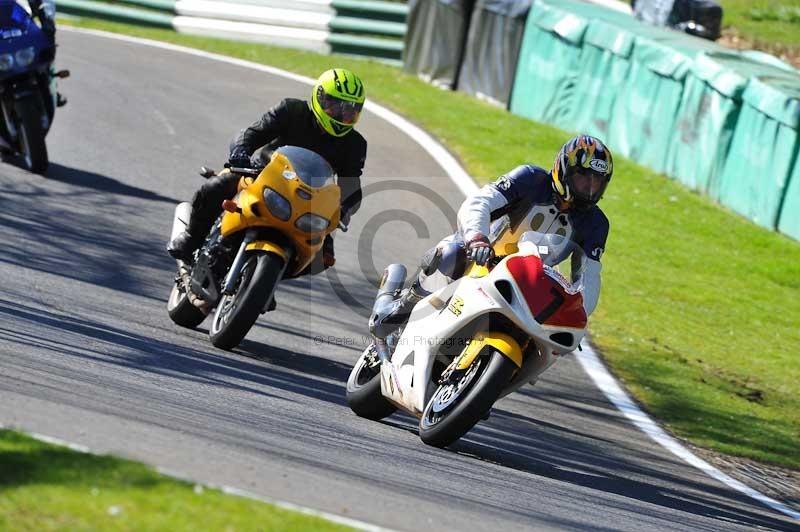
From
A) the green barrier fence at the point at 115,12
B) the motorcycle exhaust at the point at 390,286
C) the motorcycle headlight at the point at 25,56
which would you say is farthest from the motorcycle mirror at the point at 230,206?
the green barrier fence at the point at 115,12

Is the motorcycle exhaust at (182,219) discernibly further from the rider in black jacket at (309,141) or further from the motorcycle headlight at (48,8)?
the motorcycle headlight at (48,8)

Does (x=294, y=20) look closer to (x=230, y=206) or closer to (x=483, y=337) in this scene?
(x=230, y=206)

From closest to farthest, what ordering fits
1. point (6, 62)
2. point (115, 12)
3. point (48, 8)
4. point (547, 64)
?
point (6, 62), point (48, 8), point (547, 64), point (115, 12)

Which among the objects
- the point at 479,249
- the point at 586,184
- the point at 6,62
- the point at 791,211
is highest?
the point at 586,184

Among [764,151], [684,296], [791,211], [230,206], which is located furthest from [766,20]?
[230,206]

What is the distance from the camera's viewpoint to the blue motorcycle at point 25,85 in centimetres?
1312

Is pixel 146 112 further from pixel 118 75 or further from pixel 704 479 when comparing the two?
pixel 704 479

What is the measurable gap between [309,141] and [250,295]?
4.23ft

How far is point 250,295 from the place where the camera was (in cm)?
838

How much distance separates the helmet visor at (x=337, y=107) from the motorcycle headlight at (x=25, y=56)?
5306 mm

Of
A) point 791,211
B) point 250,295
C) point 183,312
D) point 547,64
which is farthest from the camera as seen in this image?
point 547,64

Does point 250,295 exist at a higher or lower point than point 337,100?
lower

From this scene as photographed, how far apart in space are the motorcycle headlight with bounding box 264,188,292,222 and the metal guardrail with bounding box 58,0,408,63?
748 inches

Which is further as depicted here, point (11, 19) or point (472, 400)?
point (11, 19)
